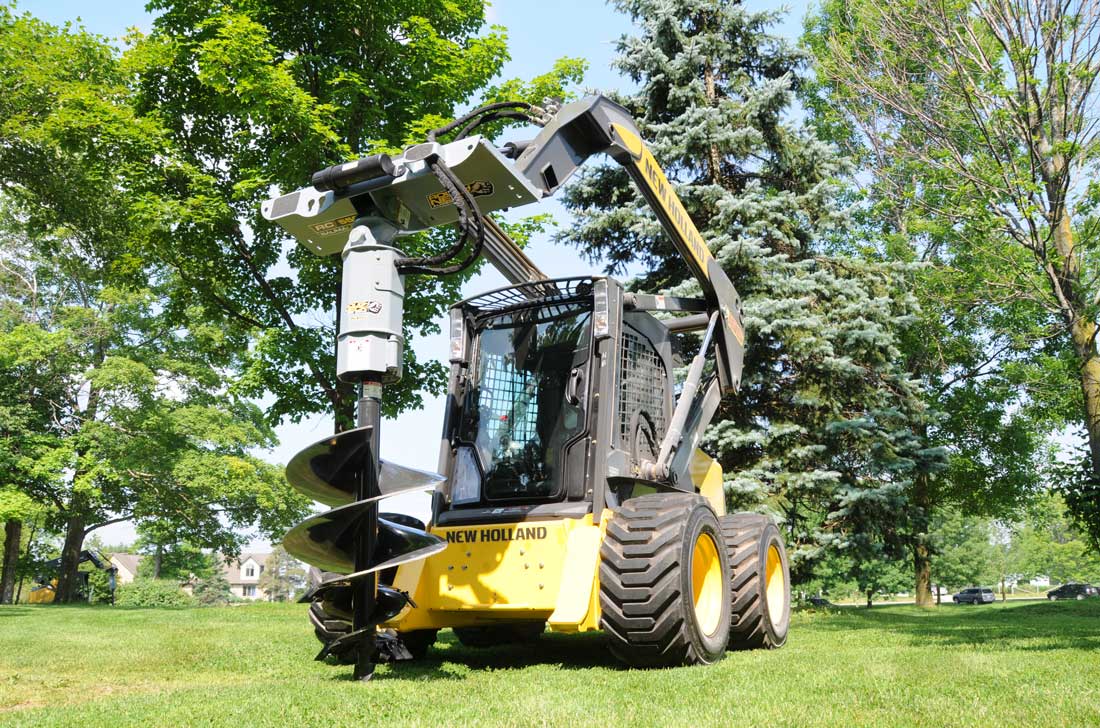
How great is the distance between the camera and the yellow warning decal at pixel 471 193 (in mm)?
5206

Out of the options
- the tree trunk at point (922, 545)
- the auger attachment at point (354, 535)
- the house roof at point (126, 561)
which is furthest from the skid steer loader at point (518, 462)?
the house roof at point (126, 561)

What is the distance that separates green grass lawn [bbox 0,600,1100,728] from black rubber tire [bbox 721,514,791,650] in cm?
28

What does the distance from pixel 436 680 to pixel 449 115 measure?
1014 cm

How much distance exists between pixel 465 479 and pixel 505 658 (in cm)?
135

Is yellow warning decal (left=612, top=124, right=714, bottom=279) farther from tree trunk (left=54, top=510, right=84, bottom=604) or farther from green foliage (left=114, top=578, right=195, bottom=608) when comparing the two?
green foliage (left=114, top=578, right=195, bottom=608)

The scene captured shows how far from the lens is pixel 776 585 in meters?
7.68

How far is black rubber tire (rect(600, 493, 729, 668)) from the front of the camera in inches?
205

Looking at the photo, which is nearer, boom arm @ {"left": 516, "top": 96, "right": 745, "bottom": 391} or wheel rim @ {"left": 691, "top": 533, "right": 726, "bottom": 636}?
boom arm @ {"left": 516, "top": 96, "right": 745, "bottom": 391}

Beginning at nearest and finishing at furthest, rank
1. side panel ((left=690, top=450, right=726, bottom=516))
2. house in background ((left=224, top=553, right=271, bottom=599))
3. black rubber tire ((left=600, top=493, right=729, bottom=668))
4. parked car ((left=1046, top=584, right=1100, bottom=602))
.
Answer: black rubber tire ((left=600, top=493, right=729, bottom=668))
side panel ((left=690, top=450, right=726, bottom=516))
parked car ((left=1046, top=584, right=1100, bottom=602))
house in background ((left=224, top=553, right=271, bottom=599))

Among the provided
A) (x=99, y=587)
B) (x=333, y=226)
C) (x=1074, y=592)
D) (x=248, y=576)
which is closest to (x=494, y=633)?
(x=333, y=226)

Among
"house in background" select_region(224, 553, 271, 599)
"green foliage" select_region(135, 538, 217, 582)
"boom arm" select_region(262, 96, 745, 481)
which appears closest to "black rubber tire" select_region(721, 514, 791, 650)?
"boom arm" select_region(262, 96, 745, 481)

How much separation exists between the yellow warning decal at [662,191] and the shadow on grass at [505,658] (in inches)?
138

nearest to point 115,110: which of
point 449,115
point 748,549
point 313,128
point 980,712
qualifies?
point 313,128

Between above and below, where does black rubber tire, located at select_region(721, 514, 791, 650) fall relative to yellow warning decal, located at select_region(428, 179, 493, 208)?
below
